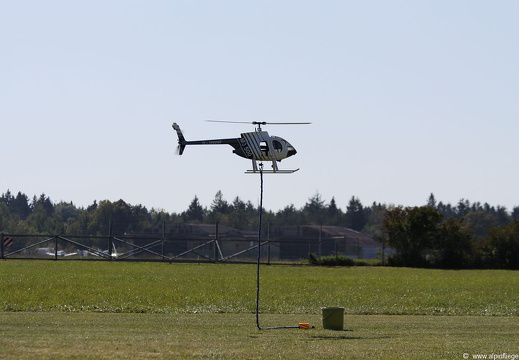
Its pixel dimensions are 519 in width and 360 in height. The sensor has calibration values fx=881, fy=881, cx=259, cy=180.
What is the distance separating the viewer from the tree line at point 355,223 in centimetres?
6400

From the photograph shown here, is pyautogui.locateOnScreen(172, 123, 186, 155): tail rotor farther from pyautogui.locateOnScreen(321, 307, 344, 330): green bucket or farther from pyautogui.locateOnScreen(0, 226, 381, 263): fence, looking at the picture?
pyautogui.locateOnScreen(0, 226, 381, 263): fence

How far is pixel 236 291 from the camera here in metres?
37.6

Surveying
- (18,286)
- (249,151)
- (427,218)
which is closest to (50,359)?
(249,151)

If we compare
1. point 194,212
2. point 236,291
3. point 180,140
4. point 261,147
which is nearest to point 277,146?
point 261,147

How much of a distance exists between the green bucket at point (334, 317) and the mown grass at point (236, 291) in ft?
26.7

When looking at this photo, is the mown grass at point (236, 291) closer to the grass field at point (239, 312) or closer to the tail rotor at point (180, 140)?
the grass field at point (239, 312)

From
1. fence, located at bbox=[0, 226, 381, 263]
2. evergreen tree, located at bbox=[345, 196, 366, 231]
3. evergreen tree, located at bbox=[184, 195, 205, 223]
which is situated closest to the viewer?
fence, located at bbox=[0, 226, 381, 263]

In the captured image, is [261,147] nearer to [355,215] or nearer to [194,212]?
[194,212]

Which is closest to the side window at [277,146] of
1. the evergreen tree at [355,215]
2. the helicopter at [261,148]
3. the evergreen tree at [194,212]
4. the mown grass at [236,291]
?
the helicopter at [261,148]

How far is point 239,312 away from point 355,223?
154 m

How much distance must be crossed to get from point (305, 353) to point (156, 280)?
24783 millimetres

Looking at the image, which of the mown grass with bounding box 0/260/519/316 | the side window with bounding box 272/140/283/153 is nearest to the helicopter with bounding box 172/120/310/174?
the side window with bounding box 272/140/283/153

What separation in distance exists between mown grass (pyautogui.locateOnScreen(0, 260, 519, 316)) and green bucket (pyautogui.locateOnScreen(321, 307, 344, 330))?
26.7 feet

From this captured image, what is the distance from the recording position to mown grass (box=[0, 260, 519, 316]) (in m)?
32.6
